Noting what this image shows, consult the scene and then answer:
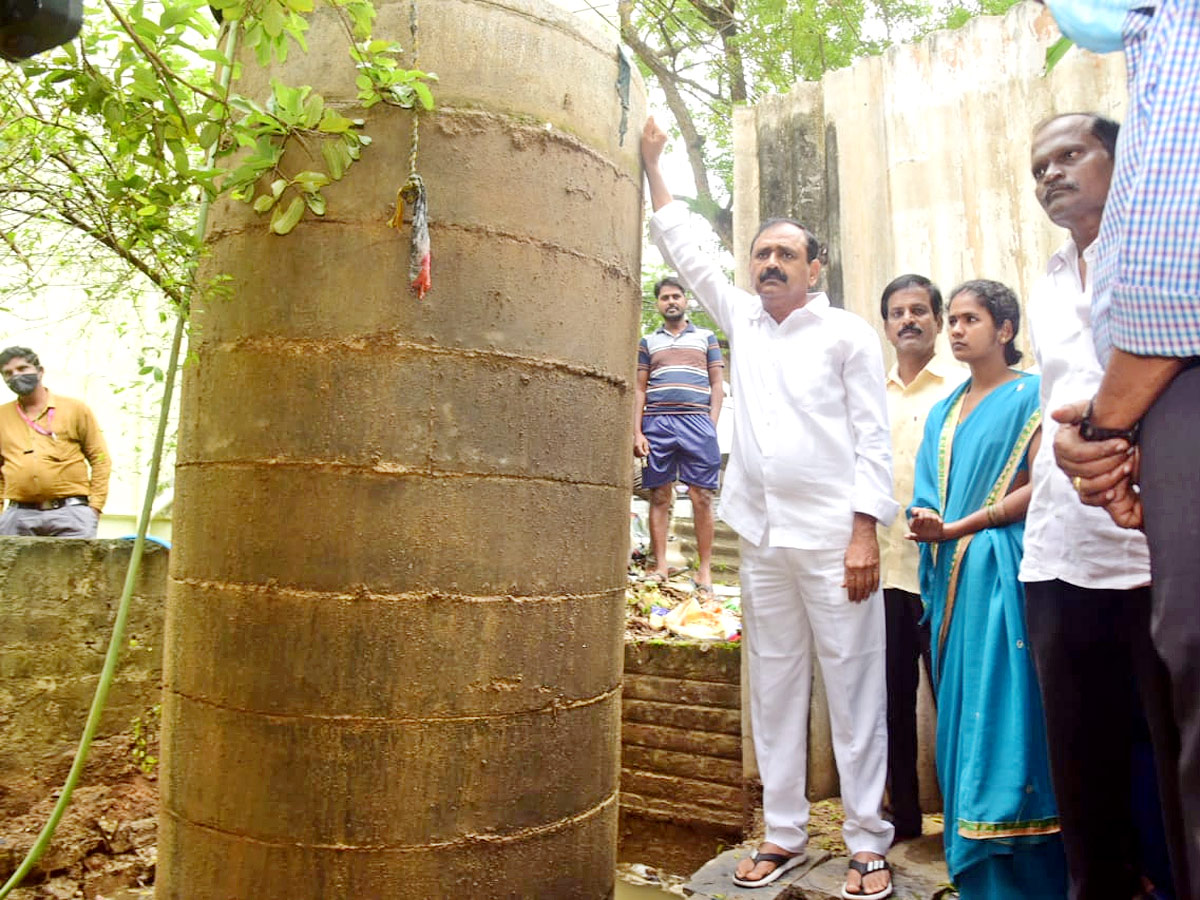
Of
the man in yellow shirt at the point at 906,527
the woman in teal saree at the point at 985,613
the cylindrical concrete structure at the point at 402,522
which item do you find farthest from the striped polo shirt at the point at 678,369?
the cylindrical concrete structure at the point at 402,522

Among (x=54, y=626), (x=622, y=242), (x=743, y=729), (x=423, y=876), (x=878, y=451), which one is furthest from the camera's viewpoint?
(x=54, y=626)

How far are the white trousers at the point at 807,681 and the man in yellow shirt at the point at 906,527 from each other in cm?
30

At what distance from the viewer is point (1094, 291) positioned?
1.71 m

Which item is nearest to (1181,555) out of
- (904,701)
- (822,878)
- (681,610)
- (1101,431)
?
(1101,431)

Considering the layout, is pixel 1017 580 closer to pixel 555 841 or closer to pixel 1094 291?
pixel 1094 291

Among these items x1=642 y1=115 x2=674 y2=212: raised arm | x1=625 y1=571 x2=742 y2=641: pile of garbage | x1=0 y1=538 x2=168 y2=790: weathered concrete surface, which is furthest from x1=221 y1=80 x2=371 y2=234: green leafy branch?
x1=0 y1=538 x2=168 y2=790: weathered concrete surface

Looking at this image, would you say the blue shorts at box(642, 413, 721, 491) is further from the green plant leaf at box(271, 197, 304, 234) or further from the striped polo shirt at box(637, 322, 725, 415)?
the green plant leaf at box(271, 197, 304, 234)

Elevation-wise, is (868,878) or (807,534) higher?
(807,534)

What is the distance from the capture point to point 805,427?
3342 mm

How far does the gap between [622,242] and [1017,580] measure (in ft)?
4.97

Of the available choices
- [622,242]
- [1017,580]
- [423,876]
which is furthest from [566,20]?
[423,876]

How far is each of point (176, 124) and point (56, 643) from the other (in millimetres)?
3497

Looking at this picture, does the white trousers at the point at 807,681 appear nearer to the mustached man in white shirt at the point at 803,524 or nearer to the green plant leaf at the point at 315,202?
the mustached man in white shirt at the point at 803,524

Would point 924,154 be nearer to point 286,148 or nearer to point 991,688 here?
point 991,688
